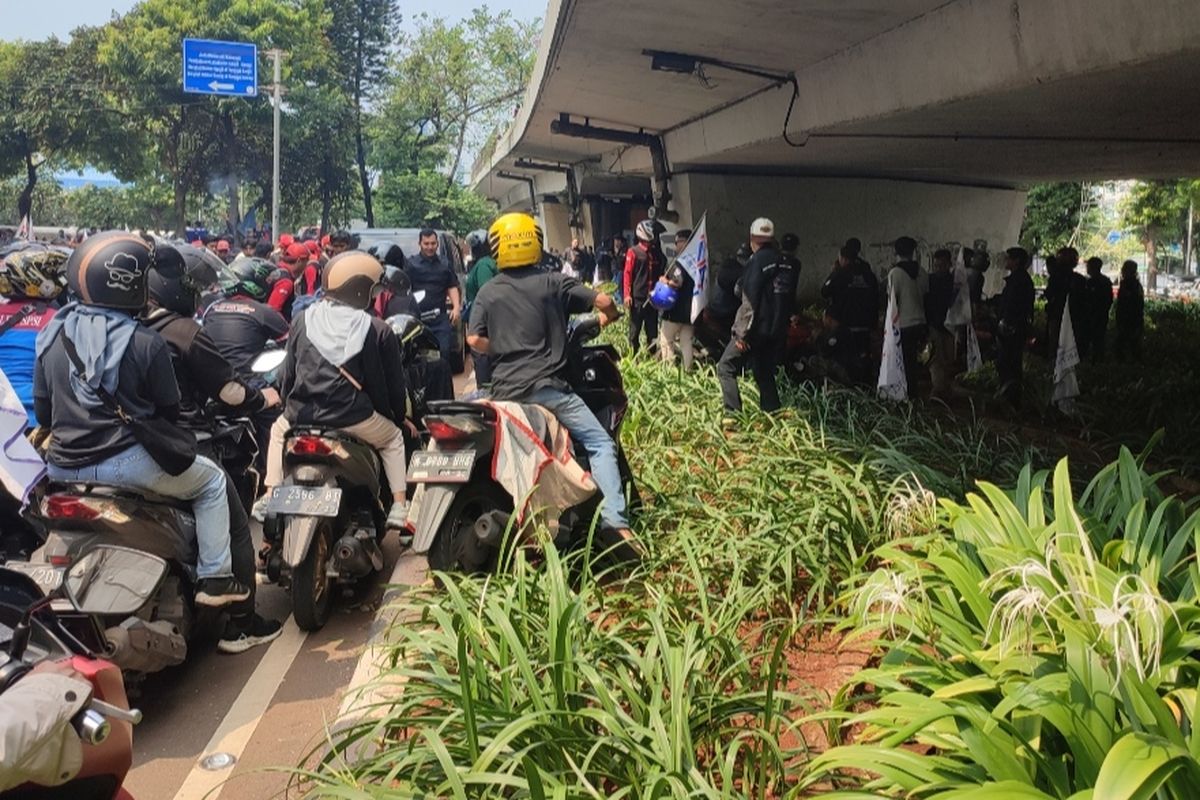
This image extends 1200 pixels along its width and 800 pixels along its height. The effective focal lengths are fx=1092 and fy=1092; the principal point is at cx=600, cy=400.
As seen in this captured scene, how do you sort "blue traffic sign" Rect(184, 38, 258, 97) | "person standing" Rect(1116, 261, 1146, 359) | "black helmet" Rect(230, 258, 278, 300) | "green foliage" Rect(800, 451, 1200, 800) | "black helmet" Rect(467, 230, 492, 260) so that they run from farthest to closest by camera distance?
"blue traffic sign" Rect(184, 38, 258, 97) < "person standing" Rect(1116, 261, 1146, 359) < "black helmet" Rect(467, 230, 492, 260) < "black helmet" Rect(230, 258, 278, 300) < "green foliage" Rect(800, 451, 1200, 800)

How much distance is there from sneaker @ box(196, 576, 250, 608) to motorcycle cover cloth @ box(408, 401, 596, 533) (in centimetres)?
83

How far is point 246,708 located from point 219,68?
2998 centimetres

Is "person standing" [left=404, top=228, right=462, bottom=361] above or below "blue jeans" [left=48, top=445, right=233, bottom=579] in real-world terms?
above

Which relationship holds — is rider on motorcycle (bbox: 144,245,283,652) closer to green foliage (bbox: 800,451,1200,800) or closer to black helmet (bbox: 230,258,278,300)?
black helmet (bbox: 230,258,278,300)

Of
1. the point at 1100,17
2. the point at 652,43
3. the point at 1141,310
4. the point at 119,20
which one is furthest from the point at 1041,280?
the point at 119,20

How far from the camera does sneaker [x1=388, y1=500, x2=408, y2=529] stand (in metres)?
5.48

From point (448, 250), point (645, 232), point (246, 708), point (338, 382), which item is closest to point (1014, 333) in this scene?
point (645, 232)

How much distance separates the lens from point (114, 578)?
4.13 meters

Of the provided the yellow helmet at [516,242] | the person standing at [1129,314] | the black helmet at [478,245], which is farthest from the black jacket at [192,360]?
the person standing at [1129,314]

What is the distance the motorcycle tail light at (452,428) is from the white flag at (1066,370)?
230 inches

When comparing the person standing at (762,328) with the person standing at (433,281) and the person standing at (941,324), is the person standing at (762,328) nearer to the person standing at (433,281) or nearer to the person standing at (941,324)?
the person standing at (941,324)

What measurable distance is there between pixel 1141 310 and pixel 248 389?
13098 mm

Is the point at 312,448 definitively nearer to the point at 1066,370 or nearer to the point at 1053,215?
the point at 1066,370

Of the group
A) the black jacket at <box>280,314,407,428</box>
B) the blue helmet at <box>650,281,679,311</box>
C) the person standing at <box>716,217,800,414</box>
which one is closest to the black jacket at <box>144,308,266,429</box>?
the black jacket at <box>280,314,407,428</box>
